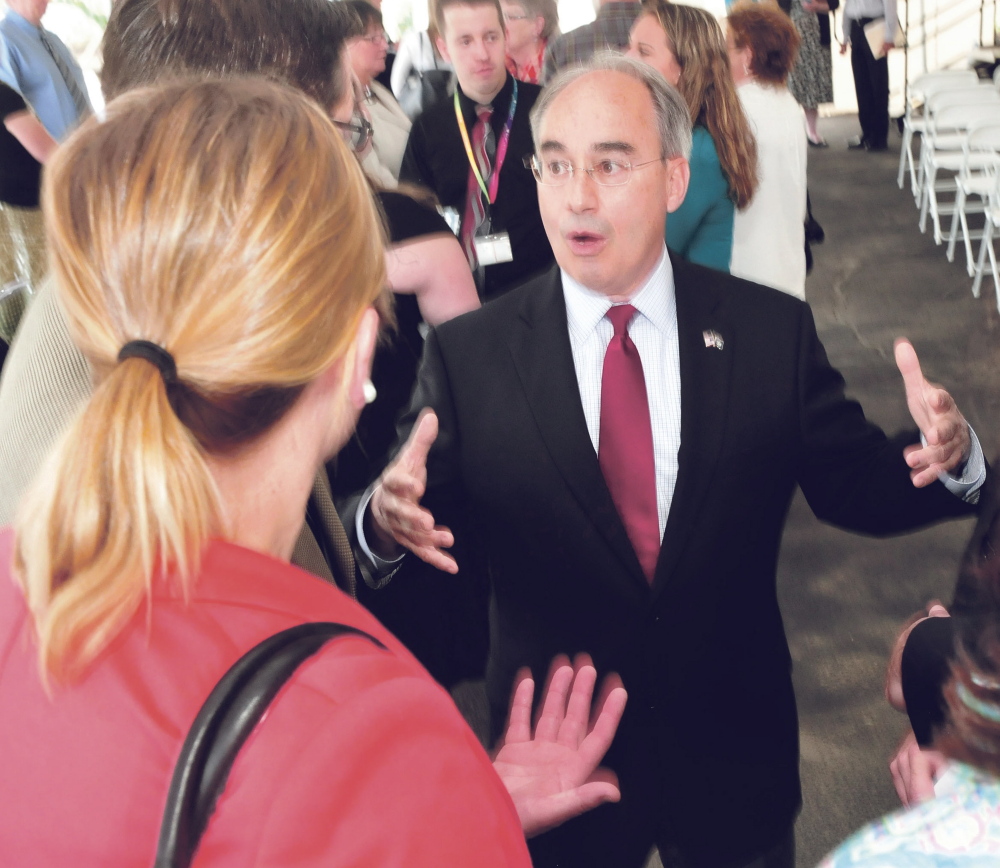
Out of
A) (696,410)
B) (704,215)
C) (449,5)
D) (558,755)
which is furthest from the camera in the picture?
(449,5)

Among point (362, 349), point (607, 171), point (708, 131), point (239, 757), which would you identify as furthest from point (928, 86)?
point (239, 757)

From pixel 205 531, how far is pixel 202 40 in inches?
38.2

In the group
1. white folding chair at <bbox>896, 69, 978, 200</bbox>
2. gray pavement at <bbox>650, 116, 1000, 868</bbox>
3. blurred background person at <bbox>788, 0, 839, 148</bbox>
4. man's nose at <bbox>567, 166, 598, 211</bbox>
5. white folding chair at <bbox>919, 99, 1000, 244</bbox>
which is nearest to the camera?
Answer: man's nose at <bbox>567, 166, 598, 211</bbox>

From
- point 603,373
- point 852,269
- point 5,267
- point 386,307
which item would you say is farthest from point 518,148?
point 852,269

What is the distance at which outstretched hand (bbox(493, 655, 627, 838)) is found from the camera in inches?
40.8

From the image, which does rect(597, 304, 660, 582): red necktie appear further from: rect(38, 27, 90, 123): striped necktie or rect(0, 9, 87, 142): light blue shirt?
rect(38, 27, 90, 123): striped necktie

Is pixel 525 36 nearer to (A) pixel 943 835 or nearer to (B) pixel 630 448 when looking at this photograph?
(B) pixel 630 448

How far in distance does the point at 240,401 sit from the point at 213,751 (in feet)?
0.92

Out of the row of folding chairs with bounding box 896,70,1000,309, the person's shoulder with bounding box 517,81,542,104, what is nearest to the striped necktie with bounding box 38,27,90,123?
the person's shoulder with bounding box 517,81,542,104

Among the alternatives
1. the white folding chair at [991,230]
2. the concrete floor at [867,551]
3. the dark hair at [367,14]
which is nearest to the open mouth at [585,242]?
the concrete floor at [867,551]

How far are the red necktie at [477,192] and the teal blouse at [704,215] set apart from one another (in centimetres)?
62

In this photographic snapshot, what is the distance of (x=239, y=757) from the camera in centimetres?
65

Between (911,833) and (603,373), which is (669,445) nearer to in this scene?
(603,373)

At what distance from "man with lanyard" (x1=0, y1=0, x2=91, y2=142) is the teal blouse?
8.44ft
